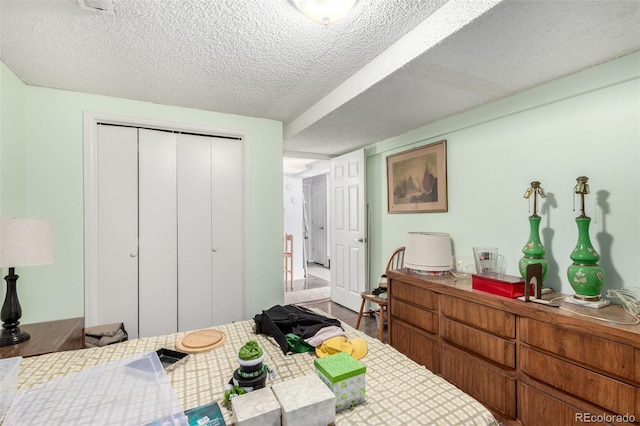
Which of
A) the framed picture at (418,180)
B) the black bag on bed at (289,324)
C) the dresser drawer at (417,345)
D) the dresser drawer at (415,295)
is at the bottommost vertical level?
the dresser drawer at (417,345)

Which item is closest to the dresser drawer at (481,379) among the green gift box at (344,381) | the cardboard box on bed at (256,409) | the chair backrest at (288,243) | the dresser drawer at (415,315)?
the dresser drawer at (415,315)

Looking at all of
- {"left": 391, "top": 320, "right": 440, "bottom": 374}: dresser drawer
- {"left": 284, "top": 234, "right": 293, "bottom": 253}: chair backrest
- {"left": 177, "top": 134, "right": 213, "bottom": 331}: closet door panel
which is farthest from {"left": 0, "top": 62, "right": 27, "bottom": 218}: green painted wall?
{"left": 284, "top": 234, "right": 293, "bottom": 253}: chair backrest

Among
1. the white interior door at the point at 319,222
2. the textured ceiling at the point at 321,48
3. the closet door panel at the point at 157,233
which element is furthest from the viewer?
the white interior door at the point at 319,222

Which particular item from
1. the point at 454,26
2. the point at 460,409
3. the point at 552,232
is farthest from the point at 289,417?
the point at 552,232

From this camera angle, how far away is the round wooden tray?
4.71ft

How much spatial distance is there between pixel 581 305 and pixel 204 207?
2943 millimetres

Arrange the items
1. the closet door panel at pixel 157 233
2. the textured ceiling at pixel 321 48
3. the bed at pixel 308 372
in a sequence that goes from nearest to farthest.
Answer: the bed at pixel 308 372
the textured ceiling at pixel 321 48
the closet door panel at pixel 157 233

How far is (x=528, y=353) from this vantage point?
5.25 feet

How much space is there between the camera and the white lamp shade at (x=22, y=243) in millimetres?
1505

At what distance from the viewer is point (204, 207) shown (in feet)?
9.29

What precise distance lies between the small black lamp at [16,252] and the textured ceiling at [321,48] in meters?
1.08

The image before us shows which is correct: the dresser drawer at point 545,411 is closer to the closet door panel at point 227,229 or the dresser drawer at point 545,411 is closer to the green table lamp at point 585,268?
the green table lamp at point 585,268

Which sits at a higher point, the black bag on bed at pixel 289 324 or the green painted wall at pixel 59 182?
the green painted wall at pixel 59 182
